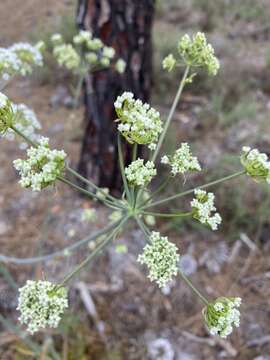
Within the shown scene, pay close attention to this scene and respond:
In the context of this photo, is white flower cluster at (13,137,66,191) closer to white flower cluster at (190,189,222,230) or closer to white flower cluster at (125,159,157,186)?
white flower cluster at (125,159,157,186)

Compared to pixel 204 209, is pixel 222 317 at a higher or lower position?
lower

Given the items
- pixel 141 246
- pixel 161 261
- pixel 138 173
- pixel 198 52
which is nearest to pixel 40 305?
pixel 161 261

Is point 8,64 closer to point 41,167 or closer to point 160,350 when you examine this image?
point 41,167

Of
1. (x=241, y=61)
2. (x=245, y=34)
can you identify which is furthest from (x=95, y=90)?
(x=245, y=34)

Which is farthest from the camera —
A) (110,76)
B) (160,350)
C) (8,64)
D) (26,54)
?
(110,76)

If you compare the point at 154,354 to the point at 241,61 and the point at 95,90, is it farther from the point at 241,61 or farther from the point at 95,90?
the point at 241,61

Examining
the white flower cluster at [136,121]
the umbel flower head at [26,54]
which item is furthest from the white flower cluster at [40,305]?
the umbel flower head at [26,54]

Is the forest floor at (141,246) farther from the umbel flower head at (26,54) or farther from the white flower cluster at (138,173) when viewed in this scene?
the white flower cluster at (138,173)

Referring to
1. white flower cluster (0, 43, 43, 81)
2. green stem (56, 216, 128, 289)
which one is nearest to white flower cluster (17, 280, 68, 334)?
green stem (56, 216, 128, 289)
